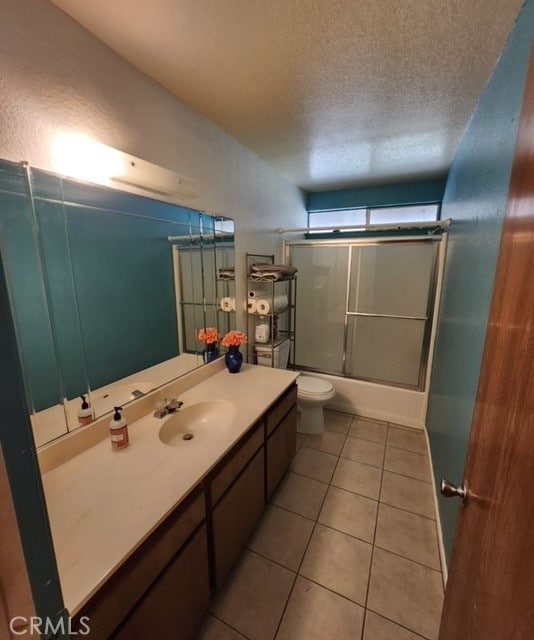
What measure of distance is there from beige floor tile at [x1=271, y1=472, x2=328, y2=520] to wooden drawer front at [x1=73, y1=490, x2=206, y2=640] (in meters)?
0.98

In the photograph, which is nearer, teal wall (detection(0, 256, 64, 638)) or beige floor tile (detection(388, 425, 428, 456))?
teal wall (detection(0, 256, 64, 638))

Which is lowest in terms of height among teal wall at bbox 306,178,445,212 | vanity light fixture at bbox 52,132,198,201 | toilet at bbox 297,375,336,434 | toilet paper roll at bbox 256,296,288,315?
toilet at bbox 297,375,336,434

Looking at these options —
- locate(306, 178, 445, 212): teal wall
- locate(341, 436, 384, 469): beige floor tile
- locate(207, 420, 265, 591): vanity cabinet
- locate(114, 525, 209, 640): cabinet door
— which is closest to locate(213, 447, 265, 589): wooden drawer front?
locate(207, 420, 265, 591): vanity cabinet

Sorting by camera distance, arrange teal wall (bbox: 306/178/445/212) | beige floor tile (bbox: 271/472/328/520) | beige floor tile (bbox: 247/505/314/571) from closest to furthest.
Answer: beige floor tile (bbox: 247/505/314/571) < beige floor tile (bbox: 271/472/328/520) < teal wall (bbox: 306/178/445/212)

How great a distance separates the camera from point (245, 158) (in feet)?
7.28

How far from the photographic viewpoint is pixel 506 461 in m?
0.57

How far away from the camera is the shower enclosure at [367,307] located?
9.28 ft

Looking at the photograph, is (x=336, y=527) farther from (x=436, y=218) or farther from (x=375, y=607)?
(x=436, y=218)

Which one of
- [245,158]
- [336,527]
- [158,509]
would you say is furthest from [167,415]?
[245,158]

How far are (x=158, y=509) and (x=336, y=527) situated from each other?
128 centimetres

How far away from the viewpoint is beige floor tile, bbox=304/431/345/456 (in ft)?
7.81

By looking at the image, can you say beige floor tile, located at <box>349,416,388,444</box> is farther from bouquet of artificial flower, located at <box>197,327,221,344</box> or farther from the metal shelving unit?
bouquet of artificial flower, located at <box>197,327,221,344</box>

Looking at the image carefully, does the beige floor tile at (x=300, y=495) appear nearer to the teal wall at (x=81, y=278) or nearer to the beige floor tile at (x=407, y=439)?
the beige floor tile at (x=407, y=439)

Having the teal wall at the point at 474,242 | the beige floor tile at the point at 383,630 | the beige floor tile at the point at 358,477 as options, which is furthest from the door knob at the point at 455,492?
the beige floor tile at the point at 358,477
